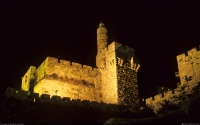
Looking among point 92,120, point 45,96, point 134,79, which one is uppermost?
point 134,79

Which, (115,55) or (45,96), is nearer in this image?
(45,96)

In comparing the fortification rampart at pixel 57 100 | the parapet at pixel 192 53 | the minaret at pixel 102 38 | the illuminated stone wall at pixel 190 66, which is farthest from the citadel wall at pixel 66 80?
the parapet at pixel 192 53

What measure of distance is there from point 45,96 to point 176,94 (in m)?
9.37

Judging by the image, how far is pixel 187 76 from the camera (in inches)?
827

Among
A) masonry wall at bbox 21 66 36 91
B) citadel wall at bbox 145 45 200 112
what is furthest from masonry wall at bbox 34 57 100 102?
citadel wall at bbox 145 45 200 112

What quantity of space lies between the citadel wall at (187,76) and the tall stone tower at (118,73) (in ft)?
8.10

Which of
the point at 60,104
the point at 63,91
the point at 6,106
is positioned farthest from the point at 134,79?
the point at 6,106

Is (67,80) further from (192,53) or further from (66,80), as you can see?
(192,53)

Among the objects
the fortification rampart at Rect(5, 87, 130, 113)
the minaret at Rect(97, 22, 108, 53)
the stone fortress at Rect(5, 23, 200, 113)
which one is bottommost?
the fortification rampart at Rect(5, 87, 130, 113)

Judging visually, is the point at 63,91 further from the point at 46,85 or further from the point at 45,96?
the point at 45,96

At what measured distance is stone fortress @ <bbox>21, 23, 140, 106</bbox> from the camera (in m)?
21.7

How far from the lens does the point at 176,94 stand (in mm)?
21172

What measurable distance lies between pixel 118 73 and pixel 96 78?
7.83 feet

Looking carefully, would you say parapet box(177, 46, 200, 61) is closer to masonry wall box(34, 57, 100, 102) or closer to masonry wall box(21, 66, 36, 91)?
masonry wall box(34, 57, 100, 102)
